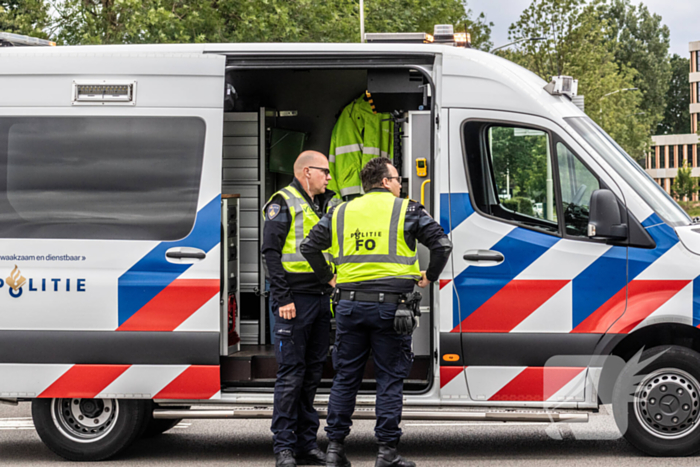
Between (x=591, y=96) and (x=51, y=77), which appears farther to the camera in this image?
(x=591, y=96)

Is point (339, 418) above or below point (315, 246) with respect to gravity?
below

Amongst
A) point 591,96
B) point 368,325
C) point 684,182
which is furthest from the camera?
point 684,182

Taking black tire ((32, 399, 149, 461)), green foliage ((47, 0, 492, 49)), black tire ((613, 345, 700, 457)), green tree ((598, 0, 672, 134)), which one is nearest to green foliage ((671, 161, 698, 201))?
green tree ((598, 0, 672, 134))

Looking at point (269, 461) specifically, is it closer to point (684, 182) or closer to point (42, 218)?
point (42, 218)

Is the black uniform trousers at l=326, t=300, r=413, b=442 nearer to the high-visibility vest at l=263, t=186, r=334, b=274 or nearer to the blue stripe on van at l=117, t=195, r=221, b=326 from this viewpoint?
the high-visibility vest at l=263, t=186, r=334, b=274

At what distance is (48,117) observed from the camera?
5621 mm

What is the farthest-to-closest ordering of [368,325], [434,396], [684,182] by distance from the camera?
[684,182]
[434,396]
[368,325]

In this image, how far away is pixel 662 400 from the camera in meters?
5.41

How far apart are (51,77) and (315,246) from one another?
2113 millimetres

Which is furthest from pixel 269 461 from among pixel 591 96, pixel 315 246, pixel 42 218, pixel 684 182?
pixel 684 182

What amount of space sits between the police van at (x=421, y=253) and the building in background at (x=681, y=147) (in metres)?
83.5

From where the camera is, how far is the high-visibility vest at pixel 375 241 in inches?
201

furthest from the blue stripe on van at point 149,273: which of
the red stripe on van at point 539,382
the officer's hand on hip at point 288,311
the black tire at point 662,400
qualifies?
the black tire at point 662,400

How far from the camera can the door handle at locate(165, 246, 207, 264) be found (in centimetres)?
553
